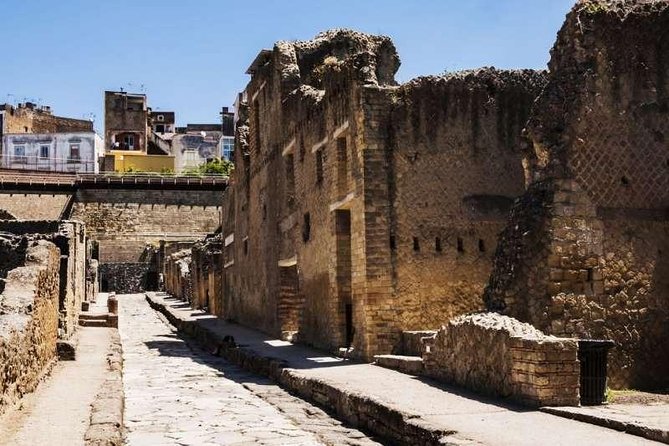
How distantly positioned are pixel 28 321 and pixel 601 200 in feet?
23.4

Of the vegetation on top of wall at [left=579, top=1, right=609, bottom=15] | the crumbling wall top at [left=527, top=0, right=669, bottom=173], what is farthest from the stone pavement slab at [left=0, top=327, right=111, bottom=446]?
the vegetation on top of wall at [left=579, top=1, right=609, bottom=15]

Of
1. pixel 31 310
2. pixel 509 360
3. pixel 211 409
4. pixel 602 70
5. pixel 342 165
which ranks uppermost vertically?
pixel 602 70

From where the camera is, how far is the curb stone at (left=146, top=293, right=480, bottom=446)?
798cm

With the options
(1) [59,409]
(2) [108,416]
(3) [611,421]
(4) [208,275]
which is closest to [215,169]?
(4) [208,275]

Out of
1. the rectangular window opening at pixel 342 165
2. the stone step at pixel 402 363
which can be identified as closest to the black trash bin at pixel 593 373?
the stone step at pixel 402 363

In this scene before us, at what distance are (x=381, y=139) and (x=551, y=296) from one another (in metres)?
5.43

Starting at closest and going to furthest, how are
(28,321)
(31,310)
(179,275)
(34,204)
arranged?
(28,321), (31,310), (179,275), (34,204)

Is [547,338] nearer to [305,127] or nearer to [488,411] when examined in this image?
[488,411]

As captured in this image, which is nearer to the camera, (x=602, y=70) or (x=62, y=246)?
(x=602, y=70)

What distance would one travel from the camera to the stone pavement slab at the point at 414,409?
7.38m

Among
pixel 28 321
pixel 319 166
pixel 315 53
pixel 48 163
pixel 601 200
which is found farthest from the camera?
pixel 48 163

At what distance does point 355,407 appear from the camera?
34.1 ft

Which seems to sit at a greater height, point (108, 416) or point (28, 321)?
point (28, 321)

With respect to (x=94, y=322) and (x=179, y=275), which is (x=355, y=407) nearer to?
(x=94, y=322)
